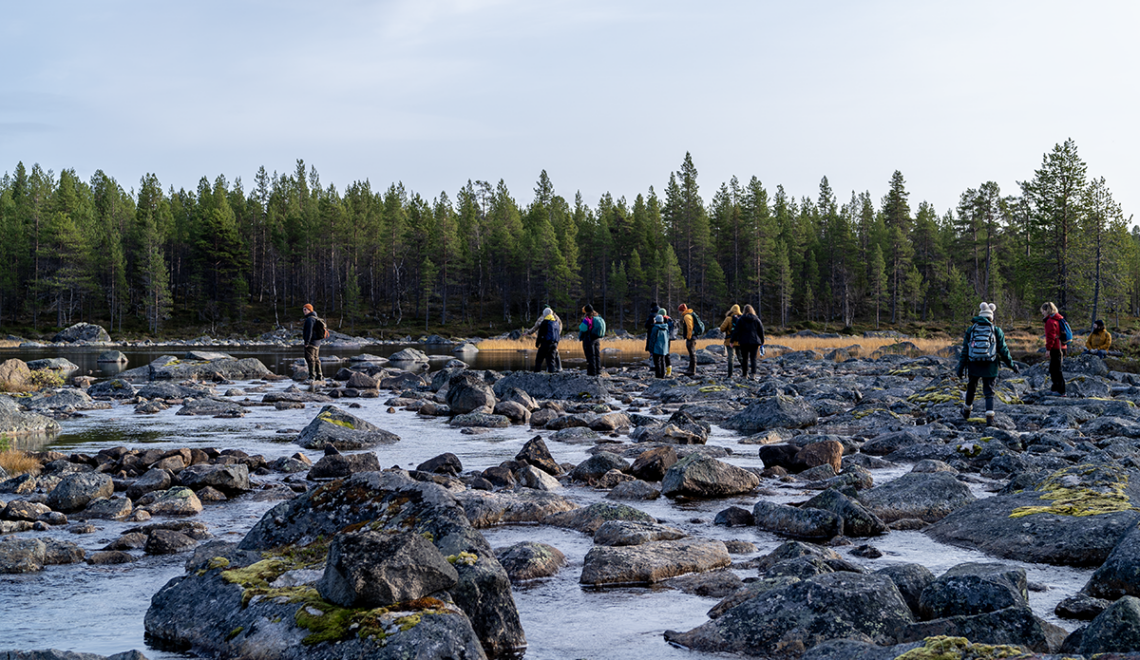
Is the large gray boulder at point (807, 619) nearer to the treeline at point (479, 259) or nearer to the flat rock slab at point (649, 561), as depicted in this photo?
the flat rock slab at point (649, 561)

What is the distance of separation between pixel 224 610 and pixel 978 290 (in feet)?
360

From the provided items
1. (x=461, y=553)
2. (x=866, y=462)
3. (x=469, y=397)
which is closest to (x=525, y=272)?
(x=469, y=397)

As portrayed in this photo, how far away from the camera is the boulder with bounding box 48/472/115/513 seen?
33.2ft

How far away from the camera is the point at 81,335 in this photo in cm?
7944

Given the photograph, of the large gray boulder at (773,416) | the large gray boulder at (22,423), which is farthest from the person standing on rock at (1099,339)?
the large gray boulder at (22,423)

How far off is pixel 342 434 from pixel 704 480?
8.01 m

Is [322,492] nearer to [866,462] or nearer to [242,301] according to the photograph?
[866,462]

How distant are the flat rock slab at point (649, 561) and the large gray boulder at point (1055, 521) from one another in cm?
269

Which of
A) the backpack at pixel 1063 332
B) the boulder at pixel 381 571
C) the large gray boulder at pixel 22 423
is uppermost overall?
the backpack at pixel 1063 332

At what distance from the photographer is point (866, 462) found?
1330 centimetres

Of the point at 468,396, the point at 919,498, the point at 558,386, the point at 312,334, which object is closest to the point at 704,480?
the point at 919,498

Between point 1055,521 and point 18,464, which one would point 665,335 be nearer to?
point 18,464

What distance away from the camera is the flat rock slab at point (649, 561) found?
23.8 ft

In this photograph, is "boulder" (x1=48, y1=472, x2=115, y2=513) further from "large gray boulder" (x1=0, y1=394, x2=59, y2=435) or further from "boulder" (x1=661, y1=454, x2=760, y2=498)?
"large gray boulder" (x1=0, y1=394, x2=59, y2=435)
